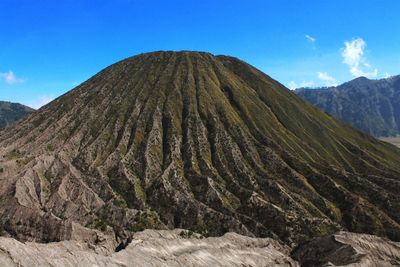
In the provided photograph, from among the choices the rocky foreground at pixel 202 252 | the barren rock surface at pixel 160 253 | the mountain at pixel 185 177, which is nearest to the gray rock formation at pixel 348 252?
the rocky foreground at pixel 202 252

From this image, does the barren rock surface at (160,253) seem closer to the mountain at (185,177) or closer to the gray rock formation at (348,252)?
the gray rock formation at (348,252)

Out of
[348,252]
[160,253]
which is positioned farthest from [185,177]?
[160,253]

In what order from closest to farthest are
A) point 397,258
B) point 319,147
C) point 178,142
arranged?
point 397,258
point 178,142
point 319,147

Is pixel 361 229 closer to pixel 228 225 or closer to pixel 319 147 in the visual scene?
pixel 228 225

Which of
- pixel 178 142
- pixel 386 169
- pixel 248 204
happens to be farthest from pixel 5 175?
pixel 386 169

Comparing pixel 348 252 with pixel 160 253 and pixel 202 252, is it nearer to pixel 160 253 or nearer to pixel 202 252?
pixel 202 252

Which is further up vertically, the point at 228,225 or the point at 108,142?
the point at 108,142
